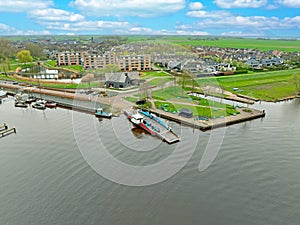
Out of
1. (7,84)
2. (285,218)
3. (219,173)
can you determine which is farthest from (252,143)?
(7,84)

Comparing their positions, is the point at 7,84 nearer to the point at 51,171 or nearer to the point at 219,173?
the point at 51,171

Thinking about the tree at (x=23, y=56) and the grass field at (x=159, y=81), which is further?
the tree at (x=23, y=56)

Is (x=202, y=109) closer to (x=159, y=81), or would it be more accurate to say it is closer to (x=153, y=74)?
(x=159, y=81)

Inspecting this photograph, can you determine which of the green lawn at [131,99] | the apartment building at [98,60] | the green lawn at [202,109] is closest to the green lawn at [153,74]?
the apartment building at [98,60]

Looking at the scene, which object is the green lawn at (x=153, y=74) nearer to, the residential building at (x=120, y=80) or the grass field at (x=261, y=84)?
the residential building at (x=120, y=80)

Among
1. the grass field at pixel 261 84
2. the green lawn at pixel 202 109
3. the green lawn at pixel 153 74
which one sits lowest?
the green lawn at pixel 202 109

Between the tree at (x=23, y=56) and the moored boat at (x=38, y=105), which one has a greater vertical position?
the tree at (x=23, y=56)

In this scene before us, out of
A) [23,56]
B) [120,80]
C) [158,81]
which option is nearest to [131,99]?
[120,80]
